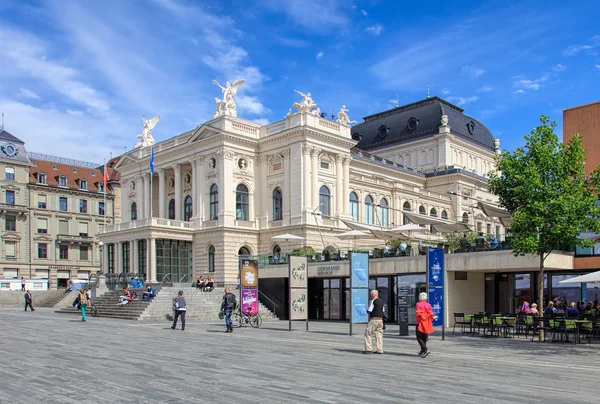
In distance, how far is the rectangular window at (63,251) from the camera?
81062 mm

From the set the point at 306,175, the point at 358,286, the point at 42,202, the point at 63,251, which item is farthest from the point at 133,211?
the point at 358,286

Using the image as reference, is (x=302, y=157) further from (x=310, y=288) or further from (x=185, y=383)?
(x=185, y=383)

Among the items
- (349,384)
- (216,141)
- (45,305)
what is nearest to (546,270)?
(349,384)

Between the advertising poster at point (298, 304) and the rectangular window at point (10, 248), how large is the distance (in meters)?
60.0

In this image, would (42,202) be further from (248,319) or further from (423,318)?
(423,318)

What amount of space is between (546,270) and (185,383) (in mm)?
21833

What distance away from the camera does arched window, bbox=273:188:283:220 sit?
5784 centimetres

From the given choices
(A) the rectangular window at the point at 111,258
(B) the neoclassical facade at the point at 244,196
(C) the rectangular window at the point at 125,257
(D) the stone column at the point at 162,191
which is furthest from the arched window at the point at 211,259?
(A) the rectangular window at the point at 111,258

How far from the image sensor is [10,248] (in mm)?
76250

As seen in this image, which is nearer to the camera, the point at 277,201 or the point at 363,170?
the point at 277,201

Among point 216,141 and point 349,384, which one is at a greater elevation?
point 216,141

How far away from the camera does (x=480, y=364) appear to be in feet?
51.6

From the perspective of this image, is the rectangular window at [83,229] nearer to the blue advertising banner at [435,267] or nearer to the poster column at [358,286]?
the poster column at [358,286]

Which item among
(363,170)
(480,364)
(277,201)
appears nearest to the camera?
(480,364)
